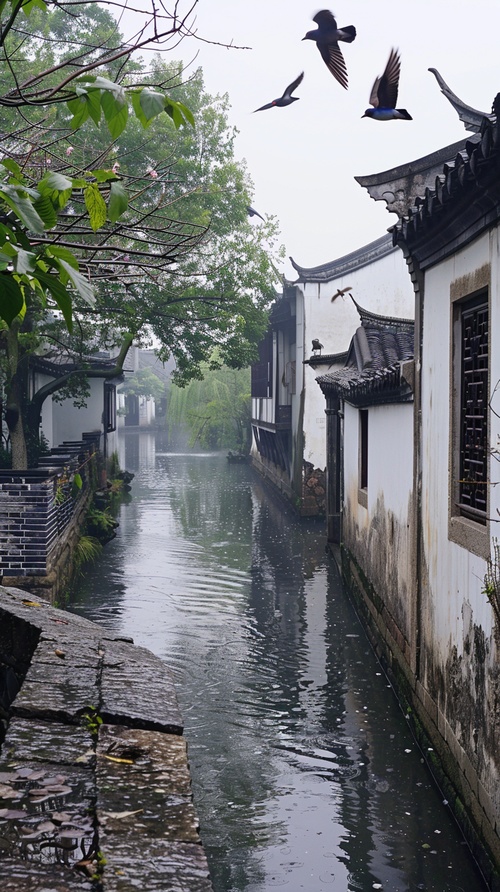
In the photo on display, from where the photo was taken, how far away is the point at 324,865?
16.3ft

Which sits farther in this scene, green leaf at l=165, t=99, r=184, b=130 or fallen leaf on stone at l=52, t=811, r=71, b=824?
green leaf at l=165, t=99, r=184, b=130

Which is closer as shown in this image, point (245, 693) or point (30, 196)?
point (30, 196)

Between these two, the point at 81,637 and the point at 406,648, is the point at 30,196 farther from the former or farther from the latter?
the point at 406,648

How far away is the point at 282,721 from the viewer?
734 centimetres

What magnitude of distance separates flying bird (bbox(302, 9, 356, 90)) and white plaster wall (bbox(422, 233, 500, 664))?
4.22ft

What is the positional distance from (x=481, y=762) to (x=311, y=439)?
617 inches

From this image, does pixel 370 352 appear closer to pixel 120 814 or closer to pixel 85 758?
pixel 85 758

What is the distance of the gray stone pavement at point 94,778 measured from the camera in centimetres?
242

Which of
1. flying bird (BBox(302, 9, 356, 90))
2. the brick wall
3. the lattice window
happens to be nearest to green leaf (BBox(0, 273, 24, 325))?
flying bird (BBox(302, 9, 356, 90))

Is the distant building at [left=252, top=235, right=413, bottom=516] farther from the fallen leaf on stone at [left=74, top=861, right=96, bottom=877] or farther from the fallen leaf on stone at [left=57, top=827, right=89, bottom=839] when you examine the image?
the fallen leaf on stone at [left=74, top=861, right=96, bottom=877]

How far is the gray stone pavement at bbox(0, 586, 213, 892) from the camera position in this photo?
242 centimetres

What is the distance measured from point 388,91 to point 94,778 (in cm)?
384

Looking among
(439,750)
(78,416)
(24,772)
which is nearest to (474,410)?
(439,750)

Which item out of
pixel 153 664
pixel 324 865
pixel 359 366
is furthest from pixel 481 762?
pixel 359 366
